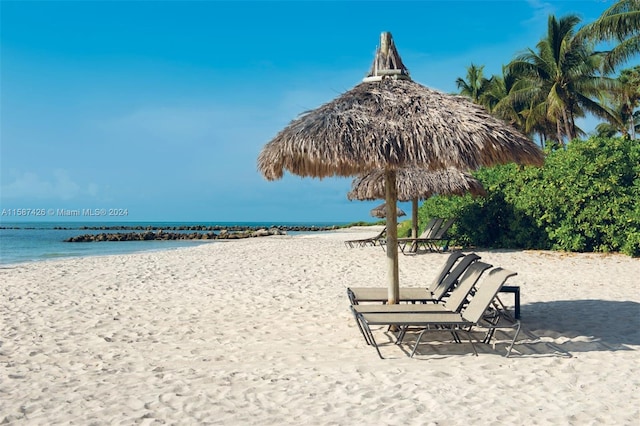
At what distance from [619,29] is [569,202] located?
7808 millimetres

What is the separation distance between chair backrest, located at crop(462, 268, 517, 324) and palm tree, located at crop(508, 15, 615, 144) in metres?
22.7

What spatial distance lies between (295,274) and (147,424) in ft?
26.9

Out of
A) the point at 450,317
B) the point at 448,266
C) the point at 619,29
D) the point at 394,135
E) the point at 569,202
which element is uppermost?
the point at 619,29

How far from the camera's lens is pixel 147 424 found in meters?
3.73

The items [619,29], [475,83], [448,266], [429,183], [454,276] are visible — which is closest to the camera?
[454,276]

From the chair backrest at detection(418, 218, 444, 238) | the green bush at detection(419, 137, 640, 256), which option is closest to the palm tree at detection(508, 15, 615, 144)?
the green bush at detection(419, 137, 640, 256)

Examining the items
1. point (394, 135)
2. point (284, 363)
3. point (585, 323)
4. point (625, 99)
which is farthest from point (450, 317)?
point (625, 99)

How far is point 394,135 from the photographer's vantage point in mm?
5801

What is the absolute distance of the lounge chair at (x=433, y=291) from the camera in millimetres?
6523

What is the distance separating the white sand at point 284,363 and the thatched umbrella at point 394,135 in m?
1.57

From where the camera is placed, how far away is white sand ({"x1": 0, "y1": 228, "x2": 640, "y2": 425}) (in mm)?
3947

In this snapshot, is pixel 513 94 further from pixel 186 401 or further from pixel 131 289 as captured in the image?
pixel 186 401

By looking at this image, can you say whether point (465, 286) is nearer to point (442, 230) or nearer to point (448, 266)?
point (448, 266)


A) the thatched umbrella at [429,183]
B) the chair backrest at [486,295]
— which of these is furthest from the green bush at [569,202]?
the chair backrest at [486,295]
